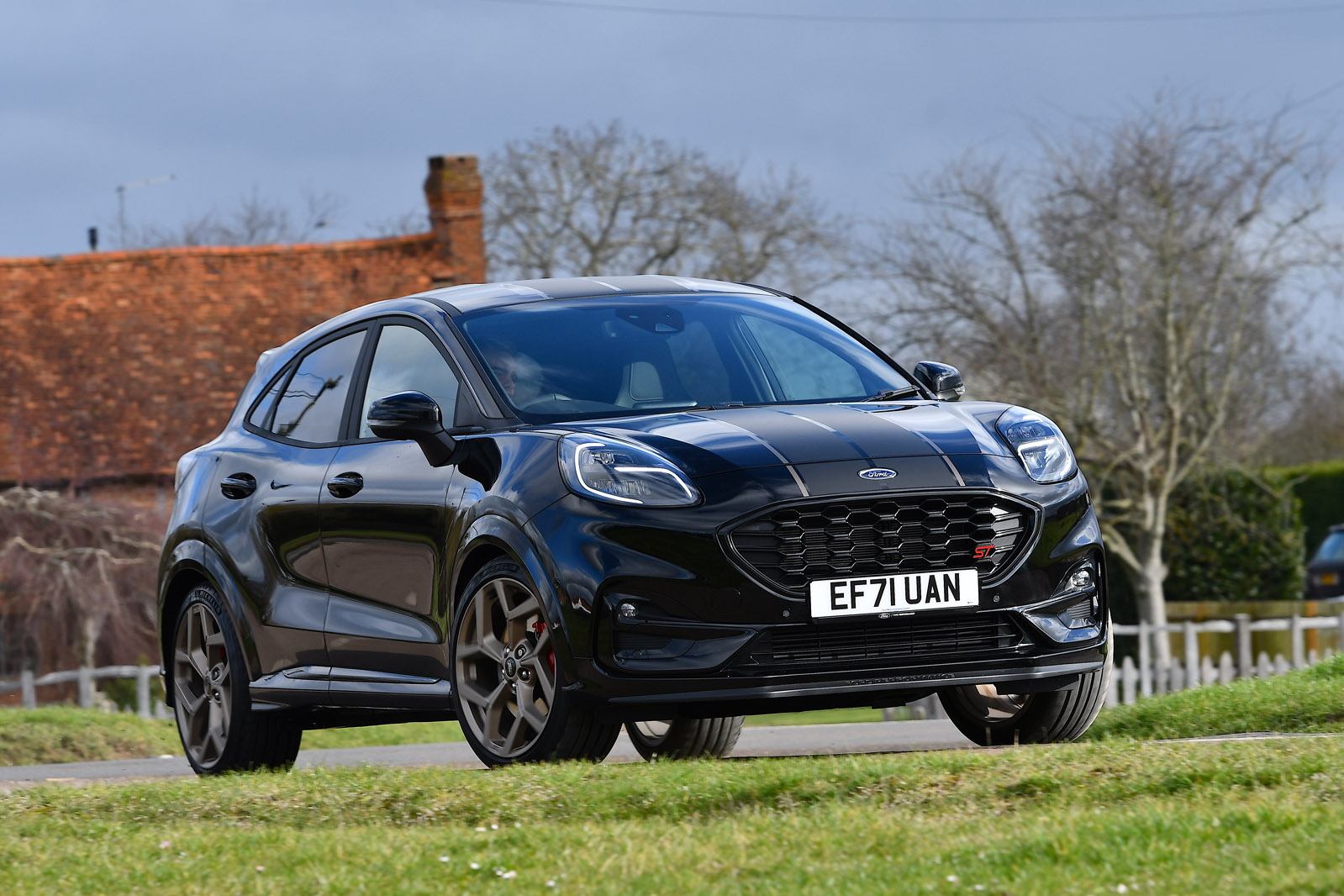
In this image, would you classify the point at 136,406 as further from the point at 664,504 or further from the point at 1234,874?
the point at 1234,874

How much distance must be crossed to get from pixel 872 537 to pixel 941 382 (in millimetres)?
1733

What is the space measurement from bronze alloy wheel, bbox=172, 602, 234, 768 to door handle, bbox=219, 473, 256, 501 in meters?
0.54

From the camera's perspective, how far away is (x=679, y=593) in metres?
6.39

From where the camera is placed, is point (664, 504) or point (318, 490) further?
point (318, 490)

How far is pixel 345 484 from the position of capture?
7699 mm

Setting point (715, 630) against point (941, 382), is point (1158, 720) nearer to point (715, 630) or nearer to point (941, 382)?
point (941, 382)

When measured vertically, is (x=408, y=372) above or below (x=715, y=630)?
above

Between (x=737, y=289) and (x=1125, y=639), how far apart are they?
20.0 metres

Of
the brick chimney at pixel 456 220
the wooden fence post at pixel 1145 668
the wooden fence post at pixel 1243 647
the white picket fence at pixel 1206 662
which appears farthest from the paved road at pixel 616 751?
the brick chimney at pixel 456 220

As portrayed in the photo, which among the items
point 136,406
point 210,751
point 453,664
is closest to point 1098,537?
point 453,664

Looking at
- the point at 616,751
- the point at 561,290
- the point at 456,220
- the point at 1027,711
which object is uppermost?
the point at 456,220

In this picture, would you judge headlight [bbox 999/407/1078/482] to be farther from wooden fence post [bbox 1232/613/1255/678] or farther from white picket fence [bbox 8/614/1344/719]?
wooden fence post [bbox 1232/613/1255/678]

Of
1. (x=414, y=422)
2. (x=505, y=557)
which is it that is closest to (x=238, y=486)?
(x=414, y=422)

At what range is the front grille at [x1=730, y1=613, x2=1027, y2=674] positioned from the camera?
644 centimetres
